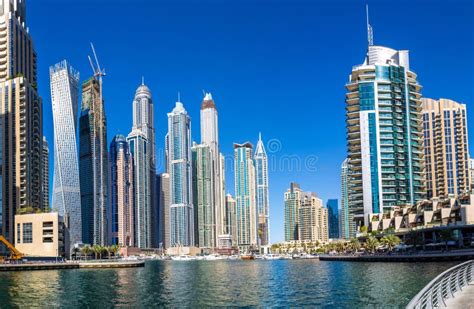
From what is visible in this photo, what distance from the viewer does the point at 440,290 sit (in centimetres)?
2983

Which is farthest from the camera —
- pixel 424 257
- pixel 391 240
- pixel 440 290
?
pixel 391 240

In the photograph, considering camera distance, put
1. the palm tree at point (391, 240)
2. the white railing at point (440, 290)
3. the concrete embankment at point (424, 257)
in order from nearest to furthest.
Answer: the white railing at point (440, 290) → the concrete embankment at point (424, 257) → the palm tree at point (391, 240)

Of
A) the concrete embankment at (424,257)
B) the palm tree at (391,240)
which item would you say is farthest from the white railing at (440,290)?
the palm tree at (391,240)

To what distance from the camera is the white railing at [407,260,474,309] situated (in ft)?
84.1

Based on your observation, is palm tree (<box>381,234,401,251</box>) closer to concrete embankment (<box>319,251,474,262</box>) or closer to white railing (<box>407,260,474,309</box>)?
concrete embankment (<box>319,251,474,262</box>)

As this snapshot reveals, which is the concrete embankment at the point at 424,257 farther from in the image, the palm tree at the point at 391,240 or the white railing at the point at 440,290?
the white railing at the point at 440,290

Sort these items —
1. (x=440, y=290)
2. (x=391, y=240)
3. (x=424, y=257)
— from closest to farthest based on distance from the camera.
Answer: (x=440, y=290)
(x=424, y=257)
(x=391, y=240)

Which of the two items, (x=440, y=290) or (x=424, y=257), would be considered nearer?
(x=440, y=290)

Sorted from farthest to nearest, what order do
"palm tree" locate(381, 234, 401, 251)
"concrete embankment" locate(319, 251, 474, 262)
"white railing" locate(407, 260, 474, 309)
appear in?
"palm tree" locate(381, 234, 401, 251)
"concrete embankment" locate(319, 251, 474, 262)
"white railing" locate(407, 260, 474, 309)

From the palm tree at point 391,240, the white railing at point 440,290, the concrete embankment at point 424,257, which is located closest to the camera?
the white railing at point 440,290

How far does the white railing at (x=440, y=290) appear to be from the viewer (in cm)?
2564

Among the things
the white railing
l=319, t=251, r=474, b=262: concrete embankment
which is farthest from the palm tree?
the white railing

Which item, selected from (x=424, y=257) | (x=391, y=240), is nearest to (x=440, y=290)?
(x=424, y=257)

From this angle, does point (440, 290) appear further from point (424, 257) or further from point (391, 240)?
point (391, 240)
